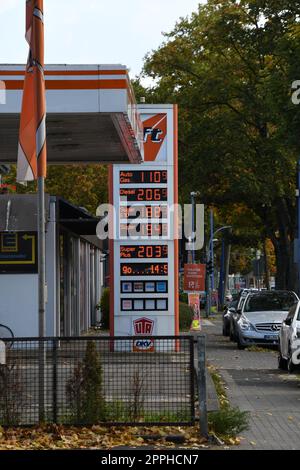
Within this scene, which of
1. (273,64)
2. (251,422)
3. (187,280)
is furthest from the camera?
(187,280)

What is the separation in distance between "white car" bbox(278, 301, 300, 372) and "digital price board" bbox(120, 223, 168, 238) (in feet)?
15.4

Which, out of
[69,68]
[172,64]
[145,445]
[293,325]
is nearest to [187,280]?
[172,64]

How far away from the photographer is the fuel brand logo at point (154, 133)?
89.9 ft

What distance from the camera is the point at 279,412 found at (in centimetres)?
1556

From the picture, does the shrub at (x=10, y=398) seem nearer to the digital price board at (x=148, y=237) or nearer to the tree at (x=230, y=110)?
the digital price board at (x=148, y=237)

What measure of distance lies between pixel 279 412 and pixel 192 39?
28947 millimetres

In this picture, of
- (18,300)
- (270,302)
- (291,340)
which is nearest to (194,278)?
→ (270,302)

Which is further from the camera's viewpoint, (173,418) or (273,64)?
(273,64)

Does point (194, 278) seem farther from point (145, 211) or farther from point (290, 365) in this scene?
point (290, 365)

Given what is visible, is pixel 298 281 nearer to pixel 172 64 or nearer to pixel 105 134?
pixel 172 64

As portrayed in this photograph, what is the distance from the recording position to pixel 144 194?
27266mm

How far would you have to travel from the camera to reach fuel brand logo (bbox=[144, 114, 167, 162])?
27411 millimetres
